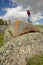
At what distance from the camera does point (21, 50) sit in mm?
12320

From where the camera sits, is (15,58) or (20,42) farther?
(20,42)

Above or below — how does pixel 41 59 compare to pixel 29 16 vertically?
above

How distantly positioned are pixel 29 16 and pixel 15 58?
44.4 feet

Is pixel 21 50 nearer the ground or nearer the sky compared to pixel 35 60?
nearer the sky

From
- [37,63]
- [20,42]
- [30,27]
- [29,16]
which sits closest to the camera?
[37,63]

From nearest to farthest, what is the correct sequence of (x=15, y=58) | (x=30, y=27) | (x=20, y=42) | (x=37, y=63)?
(x=37, y=63) < (x=15, y=58) < (x=20, y=42) < (x=30, y=27)

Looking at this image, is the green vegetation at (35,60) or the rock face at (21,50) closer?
the green vegetation at (35,60)

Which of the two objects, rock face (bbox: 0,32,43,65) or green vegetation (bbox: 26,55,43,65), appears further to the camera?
rock face (bbox: 0,32,43,65)

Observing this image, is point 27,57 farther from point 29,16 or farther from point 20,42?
point 29,16

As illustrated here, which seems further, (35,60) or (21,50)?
(21,50)

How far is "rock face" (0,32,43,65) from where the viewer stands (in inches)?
470

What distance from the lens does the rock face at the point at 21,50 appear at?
39.2 feet

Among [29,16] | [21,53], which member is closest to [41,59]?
[21,53]

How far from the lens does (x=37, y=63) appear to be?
11234 millimetres
